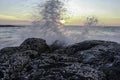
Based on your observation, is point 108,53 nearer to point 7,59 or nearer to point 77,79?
point 77,79

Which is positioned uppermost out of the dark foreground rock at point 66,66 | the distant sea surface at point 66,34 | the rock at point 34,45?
the rock at point 34,45

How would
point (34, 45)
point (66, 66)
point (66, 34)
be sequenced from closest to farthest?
point (66, 66)
point (34, 45)
point (66, 34)

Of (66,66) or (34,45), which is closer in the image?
(66,66)

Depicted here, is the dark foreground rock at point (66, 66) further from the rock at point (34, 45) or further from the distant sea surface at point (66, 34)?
the distant sea surface at point (66, 34)

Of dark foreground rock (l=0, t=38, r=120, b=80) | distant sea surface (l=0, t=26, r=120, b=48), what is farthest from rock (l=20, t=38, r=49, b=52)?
distant sea surface (l=0, t=26, r=120, b=48)

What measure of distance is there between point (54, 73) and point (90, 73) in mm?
615

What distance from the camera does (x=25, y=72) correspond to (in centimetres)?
446

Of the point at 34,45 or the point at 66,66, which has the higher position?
the point at 34,45

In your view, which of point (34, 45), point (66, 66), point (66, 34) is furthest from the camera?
point (66, 34)

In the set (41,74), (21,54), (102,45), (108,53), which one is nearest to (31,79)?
(41,74)

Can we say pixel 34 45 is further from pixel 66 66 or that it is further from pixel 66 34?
pixel 66 34

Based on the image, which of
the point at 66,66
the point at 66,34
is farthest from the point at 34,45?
the point at 66,34

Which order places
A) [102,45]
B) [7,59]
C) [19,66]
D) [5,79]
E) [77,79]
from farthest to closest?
1. [102,45]
2. [7,59]
3. [19,66]
4. [5,79]
5. [77,79]

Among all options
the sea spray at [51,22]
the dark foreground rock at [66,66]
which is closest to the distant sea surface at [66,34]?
the sea spray at [51,22]
